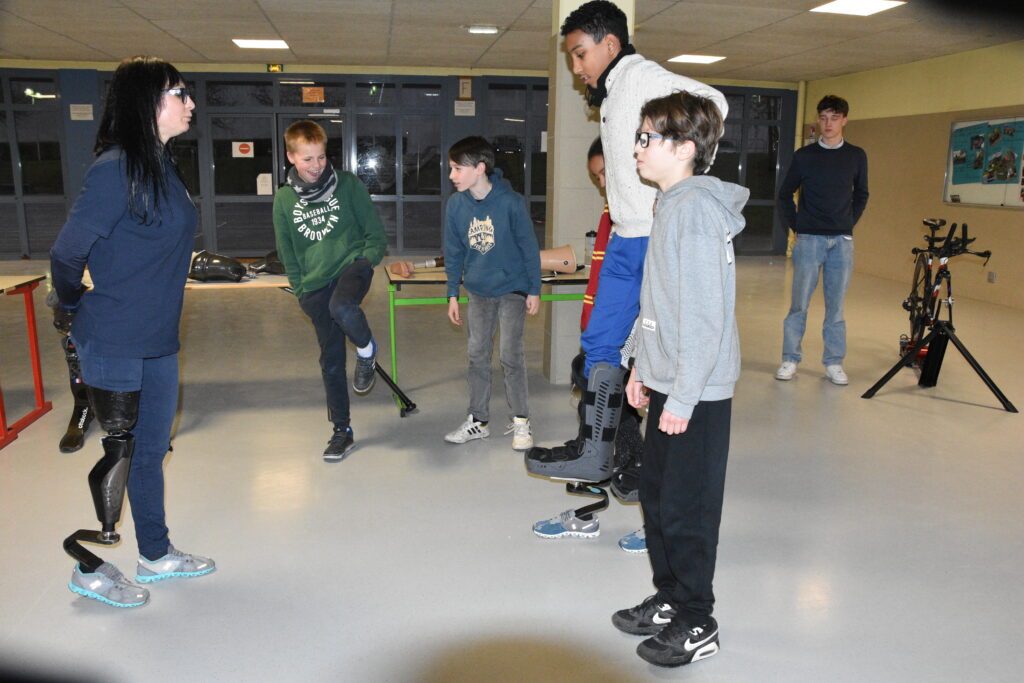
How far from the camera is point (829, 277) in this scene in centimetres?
532

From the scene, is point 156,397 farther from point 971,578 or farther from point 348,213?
point 971,578

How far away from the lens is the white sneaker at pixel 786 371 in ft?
17.7

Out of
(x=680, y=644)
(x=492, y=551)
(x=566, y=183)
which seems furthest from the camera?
(x=566, y=183)

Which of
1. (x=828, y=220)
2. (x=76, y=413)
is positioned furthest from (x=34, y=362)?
(x=828, y=220)

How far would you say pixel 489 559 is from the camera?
114 inches

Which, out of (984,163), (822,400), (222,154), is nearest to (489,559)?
(822,400)

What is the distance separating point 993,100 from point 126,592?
32.2 ft

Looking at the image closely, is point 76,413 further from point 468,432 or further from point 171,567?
point 468,432

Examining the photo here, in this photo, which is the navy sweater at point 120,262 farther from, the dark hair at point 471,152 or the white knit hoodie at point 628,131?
the dark hair at point 471,152

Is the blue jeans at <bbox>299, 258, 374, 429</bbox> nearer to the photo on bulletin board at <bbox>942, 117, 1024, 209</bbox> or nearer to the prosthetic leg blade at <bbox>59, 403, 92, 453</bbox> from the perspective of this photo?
the prosthetic leg blade at <bbox>59, 403, 92, 453</bbox>

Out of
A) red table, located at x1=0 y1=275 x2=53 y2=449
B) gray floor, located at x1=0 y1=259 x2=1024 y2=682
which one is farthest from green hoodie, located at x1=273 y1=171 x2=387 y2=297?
red table, located at x1=0 y1=275 x2=53 y2=449

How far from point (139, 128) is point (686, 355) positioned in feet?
5.40

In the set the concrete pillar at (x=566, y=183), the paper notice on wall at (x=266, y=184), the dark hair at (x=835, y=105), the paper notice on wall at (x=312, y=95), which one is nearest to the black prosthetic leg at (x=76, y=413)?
the concrete pillar at (x=566, y=183)

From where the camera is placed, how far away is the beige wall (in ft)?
28.5
